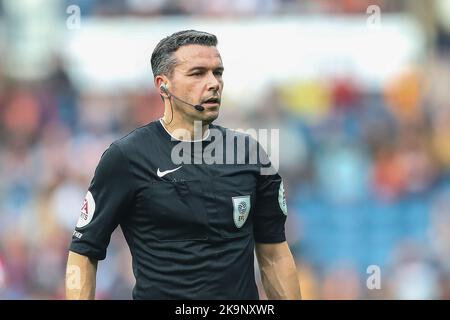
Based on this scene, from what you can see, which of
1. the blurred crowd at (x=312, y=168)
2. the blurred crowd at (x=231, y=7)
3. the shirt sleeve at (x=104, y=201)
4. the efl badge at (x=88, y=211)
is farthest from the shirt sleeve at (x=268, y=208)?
the blurred crowd at (x=231, y=7)

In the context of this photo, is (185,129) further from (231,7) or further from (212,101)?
(231,7)

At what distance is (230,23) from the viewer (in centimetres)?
1258

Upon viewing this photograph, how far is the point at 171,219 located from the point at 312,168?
23.8 ft

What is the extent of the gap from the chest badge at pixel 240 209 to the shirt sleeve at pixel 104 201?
50cm

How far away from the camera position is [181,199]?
4473 mm

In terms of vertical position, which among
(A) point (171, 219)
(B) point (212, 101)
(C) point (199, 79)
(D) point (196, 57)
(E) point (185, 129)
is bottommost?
(A) point (171, 219)

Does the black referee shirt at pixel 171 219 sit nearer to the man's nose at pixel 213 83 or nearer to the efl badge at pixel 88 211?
the efl badge at pixel 88 211

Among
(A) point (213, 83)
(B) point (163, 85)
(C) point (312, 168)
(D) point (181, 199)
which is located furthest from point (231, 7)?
(D) point (181, 199)

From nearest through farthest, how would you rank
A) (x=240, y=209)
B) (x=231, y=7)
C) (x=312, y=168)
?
(x=240, y=209) < (x=312, y=168) < (x=231, y=7)

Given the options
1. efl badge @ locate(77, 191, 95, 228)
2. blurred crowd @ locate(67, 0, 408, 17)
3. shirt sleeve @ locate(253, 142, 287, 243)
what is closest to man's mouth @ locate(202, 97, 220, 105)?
shirt sleeve @ locate(253, 142, 287, 243)

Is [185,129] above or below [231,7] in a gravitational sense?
below
